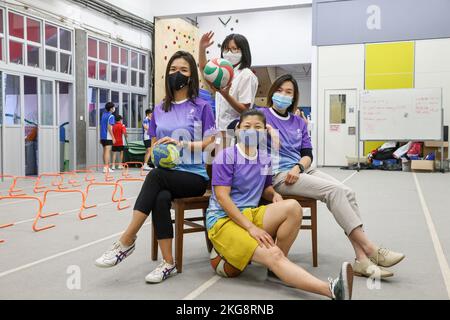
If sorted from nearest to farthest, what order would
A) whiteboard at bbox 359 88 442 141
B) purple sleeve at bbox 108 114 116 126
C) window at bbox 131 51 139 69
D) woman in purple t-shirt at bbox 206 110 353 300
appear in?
woman in purple t-shirt at bbox 206 110 353 300, whiteboard at bbox 359 88 442 141, purple sleeve at bbox 108 114 116 126, window at bbox 131 51 139 69

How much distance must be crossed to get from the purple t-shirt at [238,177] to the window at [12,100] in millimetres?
6339

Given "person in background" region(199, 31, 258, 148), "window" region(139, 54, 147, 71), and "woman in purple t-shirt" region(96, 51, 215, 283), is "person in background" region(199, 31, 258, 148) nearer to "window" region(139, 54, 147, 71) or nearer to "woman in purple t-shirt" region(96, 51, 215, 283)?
"woman in purple t-shirt" region(96, 51, 215, 283)

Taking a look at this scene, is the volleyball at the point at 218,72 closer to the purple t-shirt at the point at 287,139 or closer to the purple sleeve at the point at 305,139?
the purple t-shirt at the point at 287,139

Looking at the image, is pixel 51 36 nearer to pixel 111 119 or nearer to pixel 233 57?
pixel 111 119

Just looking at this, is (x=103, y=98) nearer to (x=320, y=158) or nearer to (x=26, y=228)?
(x=320, y=158)

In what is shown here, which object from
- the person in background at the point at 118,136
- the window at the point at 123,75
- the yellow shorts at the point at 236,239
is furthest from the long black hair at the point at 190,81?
the window at the point at 123,75

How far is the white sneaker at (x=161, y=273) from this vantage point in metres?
2.30

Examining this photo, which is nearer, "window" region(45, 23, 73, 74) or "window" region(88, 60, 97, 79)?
"window" region(45, 23, 73, 74)

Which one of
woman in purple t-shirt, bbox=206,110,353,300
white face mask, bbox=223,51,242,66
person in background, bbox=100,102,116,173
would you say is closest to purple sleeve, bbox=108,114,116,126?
person in background, bbox=100,102,116,173

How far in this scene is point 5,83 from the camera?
7.54 m

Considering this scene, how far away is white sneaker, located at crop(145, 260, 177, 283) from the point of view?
2.30m

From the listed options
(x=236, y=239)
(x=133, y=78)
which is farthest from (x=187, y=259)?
(x=133, y=78)

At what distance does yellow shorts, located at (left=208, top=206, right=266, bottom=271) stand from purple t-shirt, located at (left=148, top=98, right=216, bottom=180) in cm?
38
